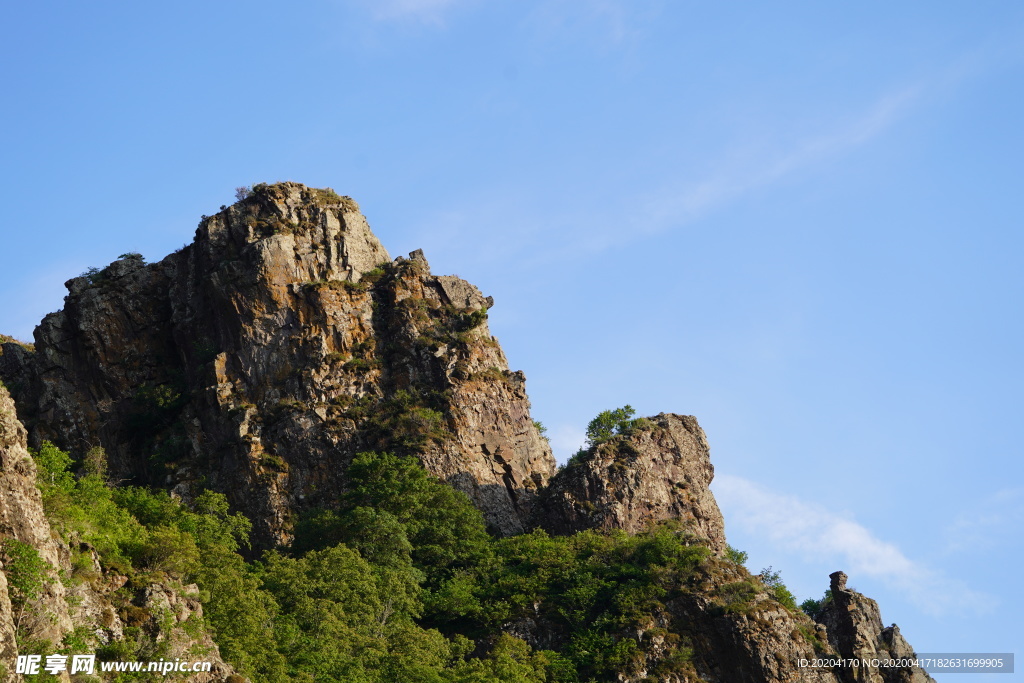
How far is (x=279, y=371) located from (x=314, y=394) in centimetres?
331

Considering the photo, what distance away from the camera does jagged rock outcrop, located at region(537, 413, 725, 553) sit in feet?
302

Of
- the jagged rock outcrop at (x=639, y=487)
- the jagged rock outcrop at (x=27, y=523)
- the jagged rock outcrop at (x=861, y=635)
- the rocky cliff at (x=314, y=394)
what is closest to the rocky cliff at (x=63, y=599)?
the jagged rock outcrop at (x=27, y=523)

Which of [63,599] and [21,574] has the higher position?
[21,574]

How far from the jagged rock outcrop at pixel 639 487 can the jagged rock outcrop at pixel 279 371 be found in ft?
14.5

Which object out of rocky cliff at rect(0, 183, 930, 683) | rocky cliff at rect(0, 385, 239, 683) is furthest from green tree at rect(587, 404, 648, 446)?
rocky cliff at rect(0, 385, 239, 683)

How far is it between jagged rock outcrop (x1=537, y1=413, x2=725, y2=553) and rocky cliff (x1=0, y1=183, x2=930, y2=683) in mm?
139

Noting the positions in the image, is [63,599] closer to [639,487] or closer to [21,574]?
[21,574]

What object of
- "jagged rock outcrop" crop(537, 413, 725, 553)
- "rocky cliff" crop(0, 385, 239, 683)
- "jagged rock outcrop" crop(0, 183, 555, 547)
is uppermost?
"jagged rock outcrop" crop(0, 183, 555, 547)

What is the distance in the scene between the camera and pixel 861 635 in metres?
84.3

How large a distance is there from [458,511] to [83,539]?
111ft

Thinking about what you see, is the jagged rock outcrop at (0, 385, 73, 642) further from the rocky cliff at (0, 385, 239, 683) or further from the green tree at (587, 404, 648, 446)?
the green tree at (587, 404, 648, 446)

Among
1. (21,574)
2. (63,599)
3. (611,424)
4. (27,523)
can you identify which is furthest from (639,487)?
(21,574)

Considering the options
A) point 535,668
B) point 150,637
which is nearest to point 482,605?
point 535,668

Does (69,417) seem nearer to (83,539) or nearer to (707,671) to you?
(83,539)
